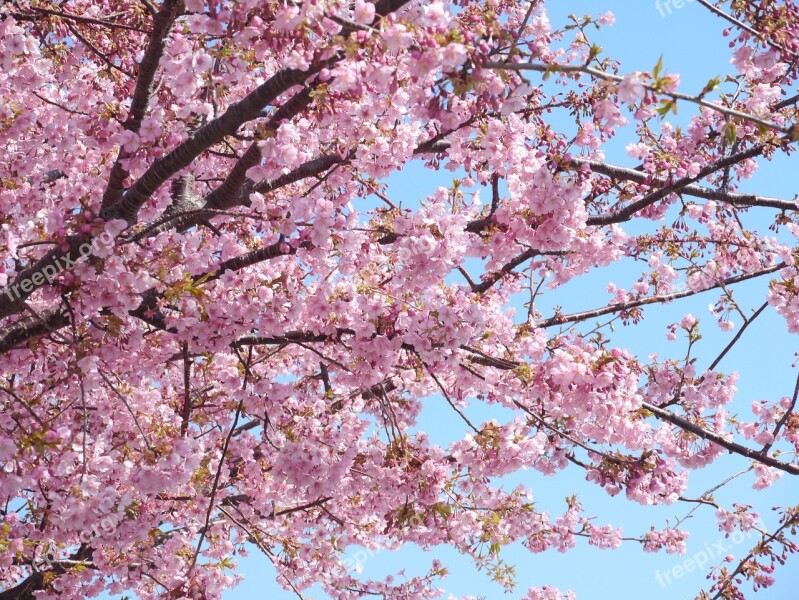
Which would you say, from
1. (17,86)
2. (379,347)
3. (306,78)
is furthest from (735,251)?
(17,86)

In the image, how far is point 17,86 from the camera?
6094mm

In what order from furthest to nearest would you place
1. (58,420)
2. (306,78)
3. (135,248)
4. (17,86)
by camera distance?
(58,420) < (17,86) < (135,248) < (306,78)

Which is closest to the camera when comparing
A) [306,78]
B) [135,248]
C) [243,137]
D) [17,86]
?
[306,78]

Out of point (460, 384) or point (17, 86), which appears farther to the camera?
point (17, 86)

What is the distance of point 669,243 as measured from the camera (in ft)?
22.4

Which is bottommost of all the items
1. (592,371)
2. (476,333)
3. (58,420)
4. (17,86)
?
(592,371)

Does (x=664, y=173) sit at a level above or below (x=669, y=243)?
below

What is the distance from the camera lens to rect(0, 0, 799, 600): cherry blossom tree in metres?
4.24

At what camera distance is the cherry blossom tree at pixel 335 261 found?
4.24 metres

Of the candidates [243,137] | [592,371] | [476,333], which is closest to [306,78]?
[243,137]

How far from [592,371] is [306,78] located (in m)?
2.60

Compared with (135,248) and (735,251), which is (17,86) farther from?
(735,251)

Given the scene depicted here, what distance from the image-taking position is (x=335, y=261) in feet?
19.6

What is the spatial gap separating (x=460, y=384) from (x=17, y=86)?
4720 millimetres
